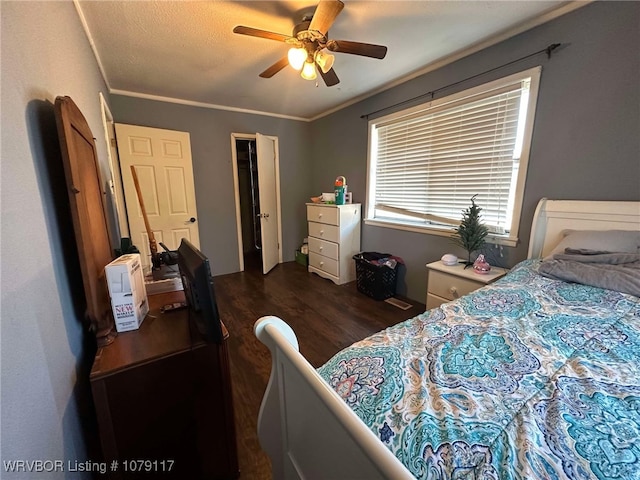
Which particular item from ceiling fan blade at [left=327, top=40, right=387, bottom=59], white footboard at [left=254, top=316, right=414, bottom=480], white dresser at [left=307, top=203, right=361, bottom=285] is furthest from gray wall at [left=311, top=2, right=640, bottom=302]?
A: white footboard at [left=254, top=316, right=414, bottom=480]

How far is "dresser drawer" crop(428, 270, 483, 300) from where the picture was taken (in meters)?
2.03

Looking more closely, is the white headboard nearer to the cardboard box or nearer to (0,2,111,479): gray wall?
the cardboard box

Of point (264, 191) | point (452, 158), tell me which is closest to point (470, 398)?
point (452, 158)

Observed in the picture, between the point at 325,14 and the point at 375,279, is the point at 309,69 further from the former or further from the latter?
the point at 375,279

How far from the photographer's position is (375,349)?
86cm

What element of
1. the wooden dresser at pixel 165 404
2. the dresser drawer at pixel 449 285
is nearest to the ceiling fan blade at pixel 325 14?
the wooden dresser at pixel 165 404

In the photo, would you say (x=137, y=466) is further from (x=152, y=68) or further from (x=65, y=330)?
(x=152, y=68)

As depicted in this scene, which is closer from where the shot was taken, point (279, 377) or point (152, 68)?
point (279, 377)

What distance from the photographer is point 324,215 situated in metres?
3.50

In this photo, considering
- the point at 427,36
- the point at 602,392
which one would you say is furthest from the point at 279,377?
the point at 427,36

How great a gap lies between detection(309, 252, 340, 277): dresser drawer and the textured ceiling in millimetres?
2132

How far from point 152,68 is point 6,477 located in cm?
304

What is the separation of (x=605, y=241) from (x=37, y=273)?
8.35 feet

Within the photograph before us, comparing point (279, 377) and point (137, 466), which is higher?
point (279, 377)
